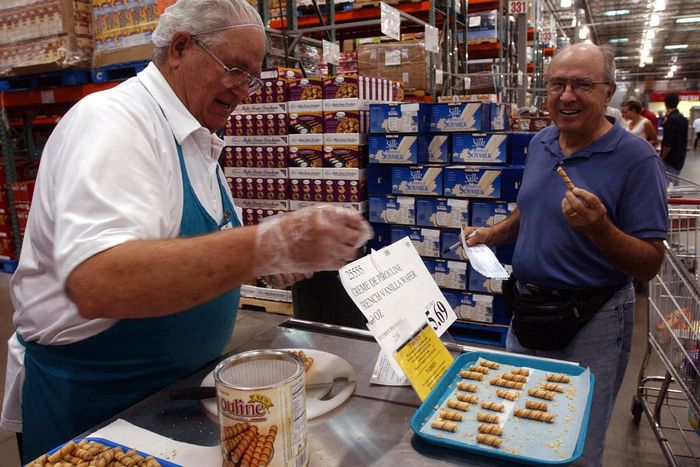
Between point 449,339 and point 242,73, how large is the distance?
37.4 inches

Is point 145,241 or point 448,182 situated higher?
point 145,241

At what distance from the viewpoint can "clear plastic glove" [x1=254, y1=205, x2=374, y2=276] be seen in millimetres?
1017

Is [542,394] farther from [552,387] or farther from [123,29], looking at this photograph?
[123,29]

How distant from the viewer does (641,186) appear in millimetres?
1781

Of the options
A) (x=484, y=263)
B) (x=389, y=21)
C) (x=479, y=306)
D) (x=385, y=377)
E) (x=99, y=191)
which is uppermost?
(x=389, y=21)

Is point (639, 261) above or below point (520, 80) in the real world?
below

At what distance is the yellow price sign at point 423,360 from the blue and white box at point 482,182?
2.84 meters

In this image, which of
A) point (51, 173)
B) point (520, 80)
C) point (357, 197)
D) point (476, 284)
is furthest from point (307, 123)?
point (520, 80)

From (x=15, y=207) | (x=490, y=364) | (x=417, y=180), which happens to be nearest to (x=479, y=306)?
(x=417, y=180)

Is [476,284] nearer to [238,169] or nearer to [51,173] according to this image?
[238,169]

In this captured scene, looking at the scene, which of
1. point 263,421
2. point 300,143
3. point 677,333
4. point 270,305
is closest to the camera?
point 263,421

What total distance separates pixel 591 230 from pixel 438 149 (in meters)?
2.72

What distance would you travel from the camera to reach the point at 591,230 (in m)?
1.71

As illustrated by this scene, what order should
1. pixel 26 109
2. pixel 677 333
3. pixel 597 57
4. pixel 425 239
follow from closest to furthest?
pixel 597 57
pixel 677 333
pixel 425 239
pixel 26 109
